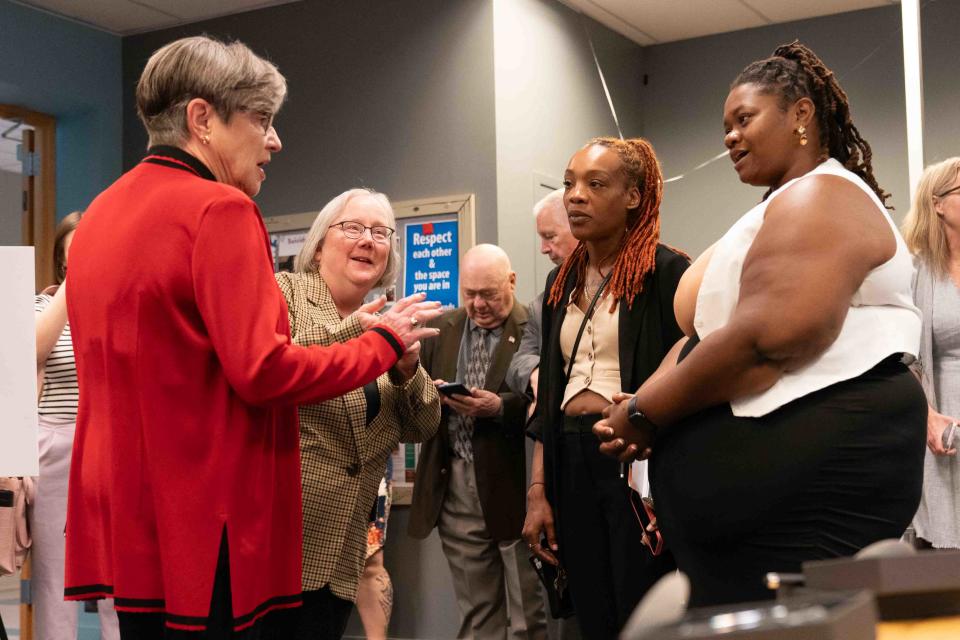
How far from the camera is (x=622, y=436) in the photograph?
1.89 metres

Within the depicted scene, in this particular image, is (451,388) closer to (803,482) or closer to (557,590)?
(557,590)

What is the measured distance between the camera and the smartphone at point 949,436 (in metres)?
3.34

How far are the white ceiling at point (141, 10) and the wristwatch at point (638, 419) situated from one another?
14.1 ft

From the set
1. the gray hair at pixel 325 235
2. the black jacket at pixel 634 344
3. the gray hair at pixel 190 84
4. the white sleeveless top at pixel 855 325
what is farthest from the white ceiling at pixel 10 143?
the white sleeveless top at pixel 855 325

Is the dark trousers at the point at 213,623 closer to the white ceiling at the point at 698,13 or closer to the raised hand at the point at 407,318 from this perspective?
the raised hand at the point at 407,318

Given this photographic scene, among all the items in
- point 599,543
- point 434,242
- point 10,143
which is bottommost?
point 599,543

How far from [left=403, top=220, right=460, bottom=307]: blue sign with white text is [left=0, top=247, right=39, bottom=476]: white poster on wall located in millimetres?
2826

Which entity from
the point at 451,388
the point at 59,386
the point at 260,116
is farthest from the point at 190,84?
the point at 59,386

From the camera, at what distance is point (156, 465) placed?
163 cm

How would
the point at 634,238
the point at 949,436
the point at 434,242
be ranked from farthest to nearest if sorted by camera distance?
1. the point at 434,242
2. the point at 949,436
3. the point at 634,238

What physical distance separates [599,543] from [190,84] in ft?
4.57

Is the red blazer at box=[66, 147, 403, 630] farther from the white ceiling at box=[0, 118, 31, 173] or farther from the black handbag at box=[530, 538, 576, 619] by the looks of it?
the white ceiling at box=[0, 118, 31, 173]

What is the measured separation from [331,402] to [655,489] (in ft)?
2.77

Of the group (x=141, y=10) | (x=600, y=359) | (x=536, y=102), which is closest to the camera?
(x=600, y=359)
